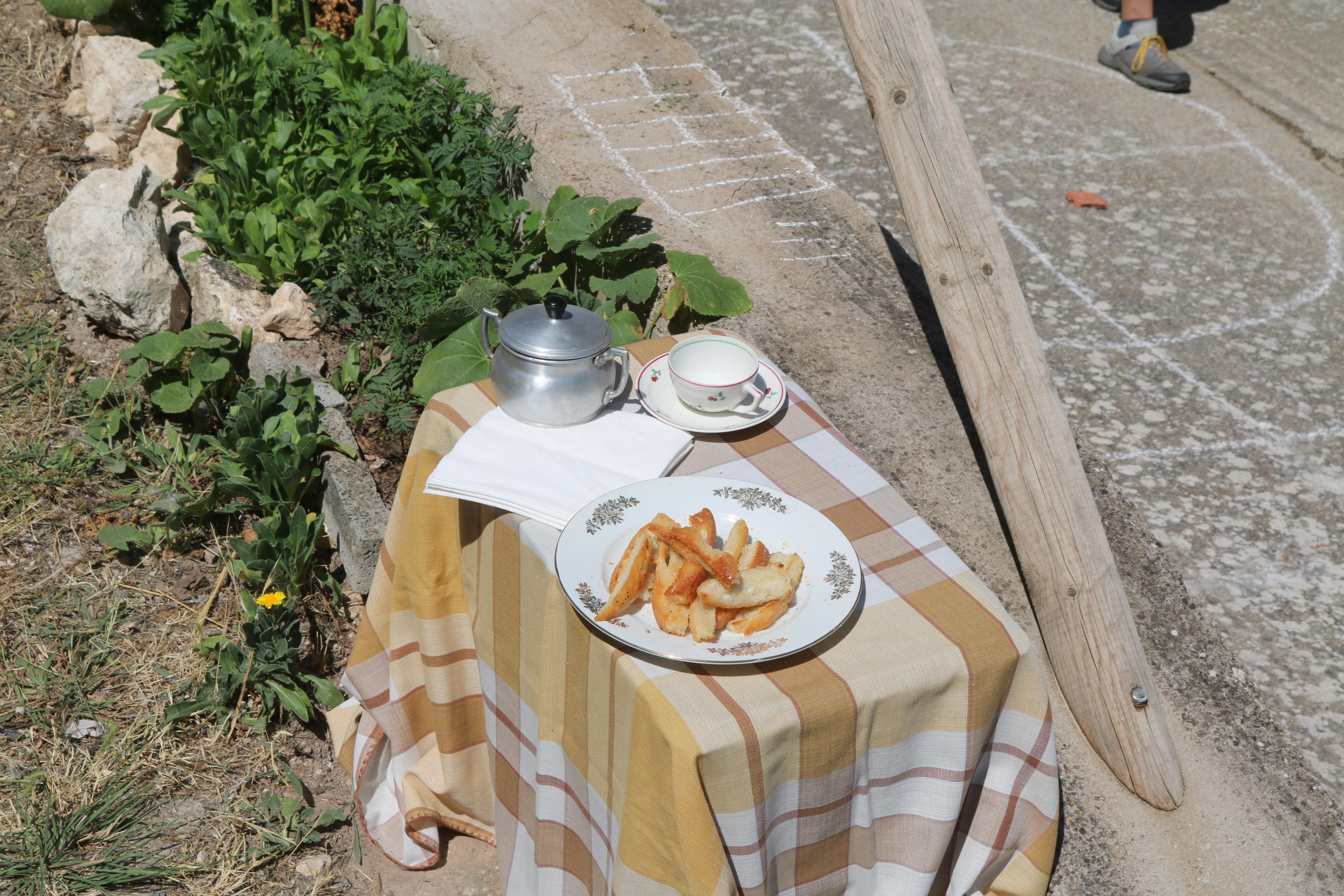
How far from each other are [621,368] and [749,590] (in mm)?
622

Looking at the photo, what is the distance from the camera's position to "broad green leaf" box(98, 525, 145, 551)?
2762 mm

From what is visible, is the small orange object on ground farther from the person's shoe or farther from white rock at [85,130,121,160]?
white rock at [85,130,121,160]

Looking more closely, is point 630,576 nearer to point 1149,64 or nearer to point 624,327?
point 624,327

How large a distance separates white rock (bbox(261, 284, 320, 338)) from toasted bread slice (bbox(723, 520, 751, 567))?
7.07ft

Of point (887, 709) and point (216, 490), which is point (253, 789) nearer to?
point (216, 490)

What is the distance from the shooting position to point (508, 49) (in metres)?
4.21

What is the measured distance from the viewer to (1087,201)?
4648 mm

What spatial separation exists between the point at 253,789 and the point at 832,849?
1472mm

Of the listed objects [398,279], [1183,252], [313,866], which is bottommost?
[313,866]

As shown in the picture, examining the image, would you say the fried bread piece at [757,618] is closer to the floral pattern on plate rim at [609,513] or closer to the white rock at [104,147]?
the floral pattern on plate rim at [609,513]

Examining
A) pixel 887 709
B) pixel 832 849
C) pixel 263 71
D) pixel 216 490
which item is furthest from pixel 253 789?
pixel 263 71

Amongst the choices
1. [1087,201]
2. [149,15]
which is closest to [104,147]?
[149,15]

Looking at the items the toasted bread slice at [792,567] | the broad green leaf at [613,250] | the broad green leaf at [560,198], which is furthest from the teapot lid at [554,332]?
the broad green leaf at [560,198]

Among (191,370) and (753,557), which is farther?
(191,370)
